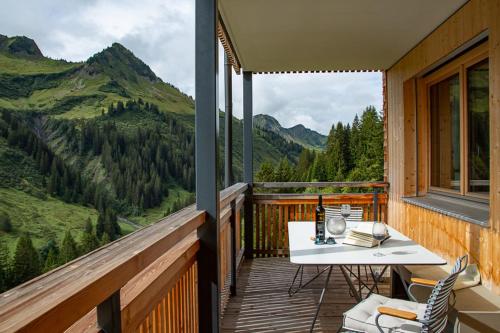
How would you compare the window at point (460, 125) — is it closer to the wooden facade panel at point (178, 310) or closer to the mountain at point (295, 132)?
the mountain at point (295, 132)

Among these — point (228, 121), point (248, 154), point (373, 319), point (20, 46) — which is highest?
point (228, 121)

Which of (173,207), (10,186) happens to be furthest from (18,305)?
(173,207)

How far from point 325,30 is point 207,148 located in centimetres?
215

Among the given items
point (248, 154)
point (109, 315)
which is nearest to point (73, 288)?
point (109, 315)

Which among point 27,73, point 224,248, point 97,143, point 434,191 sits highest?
point 27,73

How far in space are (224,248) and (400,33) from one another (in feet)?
9.18

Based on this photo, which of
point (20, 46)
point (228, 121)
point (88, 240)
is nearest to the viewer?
point (20, 46)

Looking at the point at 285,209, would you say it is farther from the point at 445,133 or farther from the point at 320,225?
the point at 320,225

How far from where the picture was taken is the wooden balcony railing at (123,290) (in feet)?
2.78

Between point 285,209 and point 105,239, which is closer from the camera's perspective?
point 105,239

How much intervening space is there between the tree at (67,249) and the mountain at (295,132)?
5762 millimetres

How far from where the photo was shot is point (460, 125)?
396 centimetres

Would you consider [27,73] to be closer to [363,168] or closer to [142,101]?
[142,101]

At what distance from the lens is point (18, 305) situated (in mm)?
831
